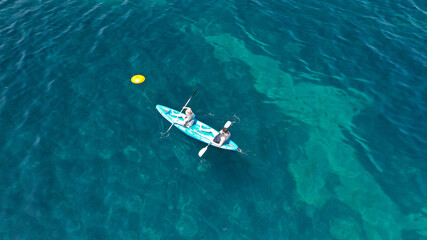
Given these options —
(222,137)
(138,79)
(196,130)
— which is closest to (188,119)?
(196,130)

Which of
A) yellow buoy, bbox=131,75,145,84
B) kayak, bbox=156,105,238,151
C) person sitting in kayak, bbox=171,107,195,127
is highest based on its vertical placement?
yellow buoy, bbox=131,75,145,84

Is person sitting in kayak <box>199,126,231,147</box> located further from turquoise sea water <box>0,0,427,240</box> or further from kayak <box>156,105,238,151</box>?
turquoise sea water <box>0,0,427,240</box>

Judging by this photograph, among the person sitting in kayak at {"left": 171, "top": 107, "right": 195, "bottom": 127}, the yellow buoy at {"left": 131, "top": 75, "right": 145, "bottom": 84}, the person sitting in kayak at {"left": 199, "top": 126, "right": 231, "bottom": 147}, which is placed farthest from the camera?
the yellow buoy at {"left": 131, "top": 75, "right": 145, "bottom": 84}

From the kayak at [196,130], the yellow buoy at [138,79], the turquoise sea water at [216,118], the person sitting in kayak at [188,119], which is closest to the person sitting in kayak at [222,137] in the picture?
the kayak at [196,130]

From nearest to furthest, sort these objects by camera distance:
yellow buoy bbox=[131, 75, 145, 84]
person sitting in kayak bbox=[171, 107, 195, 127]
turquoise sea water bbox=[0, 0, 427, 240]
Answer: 1. turquoise sea water bbox=[0, 0, 427, 240]
2. person sitting in kayak bbox=[171, 107, 195, 127]
3. yellow buoy bbox=[131, 75, 145, 84]

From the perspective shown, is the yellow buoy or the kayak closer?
the kayak

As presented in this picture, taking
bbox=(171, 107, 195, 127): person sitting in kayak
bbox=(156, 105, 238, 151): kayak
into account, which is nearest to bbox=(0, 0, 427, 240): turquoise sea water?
bbox=(156, 105, 238, 151): kayak

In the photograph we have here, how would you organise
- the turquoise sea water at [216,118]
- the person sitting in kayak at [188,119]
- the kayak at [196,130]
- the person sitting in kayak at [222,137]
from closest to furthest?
the turquoise sea water at [216,118], the person sitting in kayak at [222,137], the kayak at [196,130], the person sitting in kayak at [188,119]

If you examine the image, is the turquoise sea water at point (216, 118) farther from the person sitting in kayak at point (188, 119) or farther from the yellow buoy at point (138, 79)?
the person sitting in kayak at point (188, 119)

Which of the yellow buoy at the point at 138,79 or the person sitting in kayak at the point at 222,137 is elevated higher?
the yellow buoy at the point at 138,79
